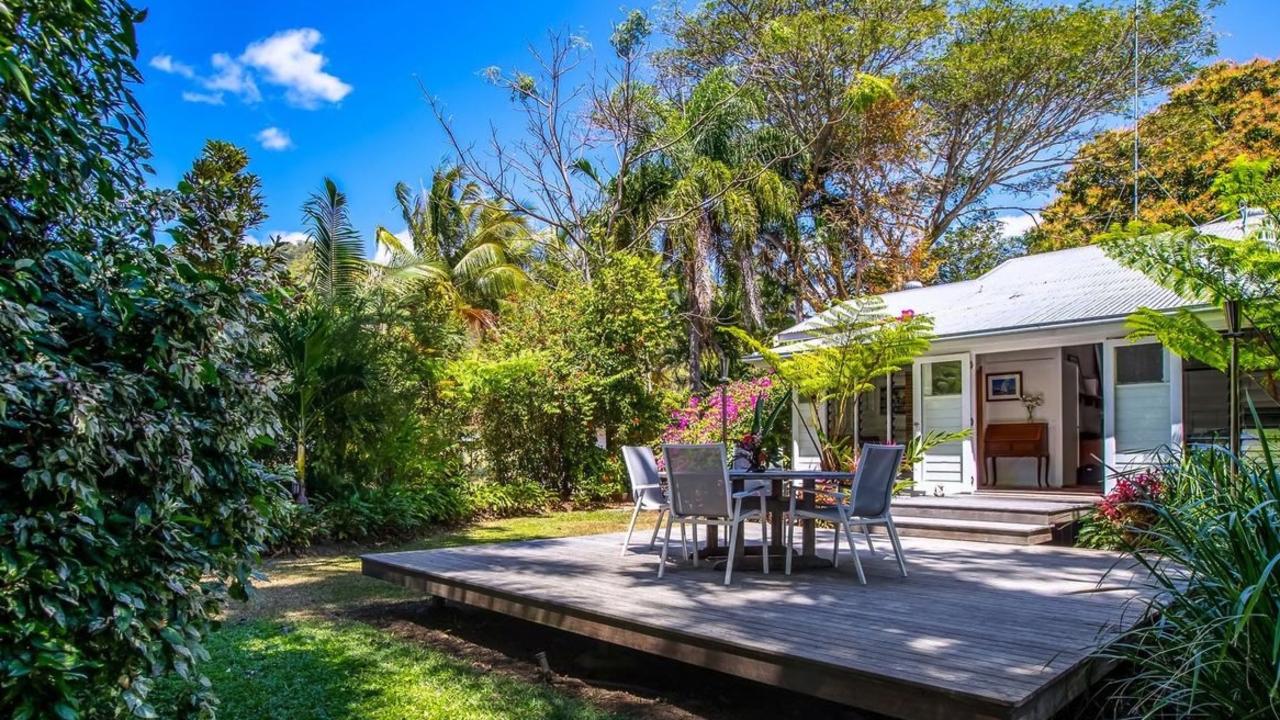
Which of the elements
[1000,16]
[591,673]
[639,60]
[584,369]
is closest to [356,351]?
[584,369]

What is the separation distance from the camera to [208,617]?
273 centimetres

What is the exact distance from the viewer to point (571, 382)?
1347 cm

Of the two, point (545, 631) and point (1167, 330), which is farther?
point (1167, 330)

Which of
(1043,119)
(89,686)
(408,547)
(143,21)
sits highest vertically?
(1043,119)

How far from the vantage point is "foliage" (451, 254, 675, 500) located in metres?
13.0

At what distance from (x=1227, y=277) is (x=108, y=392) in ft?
31.5

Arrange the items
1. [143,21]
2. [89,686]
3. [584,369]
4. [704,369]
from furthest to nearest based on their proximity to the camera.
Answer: [704,369] → [584,369] → [143,21] → [89,686]

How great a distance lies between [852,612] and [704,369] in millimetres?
16431

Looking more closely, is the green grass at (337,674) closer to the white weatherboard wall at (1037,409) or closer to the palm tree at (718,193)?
the white weatherboard wall at (1037,409)

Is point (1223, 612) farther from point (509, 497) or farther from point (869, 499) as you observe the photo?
point (509, 497)

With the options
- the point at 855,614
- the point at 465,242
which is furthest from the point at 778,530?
the point at 465,242

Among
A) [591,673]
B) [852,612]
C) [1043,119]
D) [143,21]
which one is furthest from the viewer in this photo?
[1043,119]

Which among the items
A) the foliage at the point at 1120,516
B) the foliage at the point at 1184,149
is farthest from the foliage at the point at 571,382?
the foliage at the point at 1184,149

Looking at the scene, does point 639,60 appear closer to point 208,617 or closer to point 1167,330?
point 1167,330
